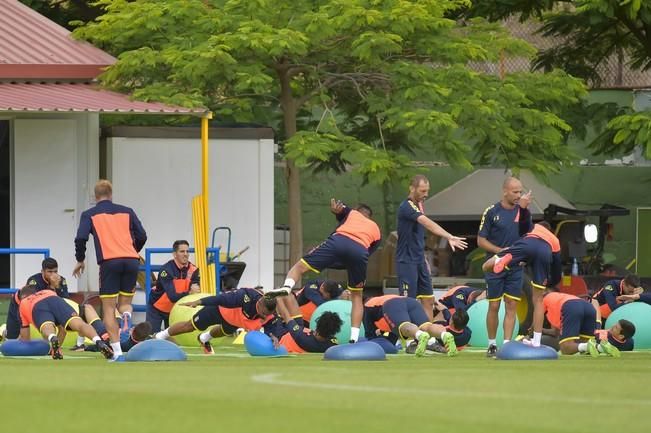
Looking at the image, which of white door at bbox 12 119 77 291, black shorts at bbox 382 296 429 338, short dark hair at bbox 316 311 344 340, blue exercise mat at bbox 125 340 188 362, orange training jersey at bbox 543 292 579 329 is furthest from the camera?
white door at bbox 12 119 77 291

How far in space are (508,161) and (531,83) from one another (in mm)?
1575

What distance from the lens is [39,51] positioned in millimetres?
27594

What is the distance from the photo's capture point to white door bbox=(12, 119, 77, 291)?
2628cm

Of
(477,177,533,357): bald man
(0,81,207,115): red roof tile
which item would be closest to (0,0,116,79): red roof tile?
(0,81,207,115): red roof tile

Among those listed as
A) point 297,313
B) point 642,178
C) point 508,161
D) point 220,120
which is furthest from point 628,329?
point 642,178

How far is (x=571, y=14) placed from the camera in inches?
1219

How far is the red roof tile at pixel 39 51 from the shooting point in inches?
1062

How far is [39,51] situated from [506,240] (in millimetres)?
11394

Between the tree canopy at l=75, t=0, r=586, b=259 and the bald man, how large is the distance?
7489 millimetres

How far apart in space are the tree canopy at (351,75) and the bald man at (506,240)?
7.49 metres

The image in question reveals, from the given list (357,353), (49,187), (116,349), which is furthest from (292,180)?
(357,353)

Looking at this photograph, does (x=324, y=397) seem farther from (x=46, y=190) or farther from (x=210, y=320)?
(x=46, y=190)

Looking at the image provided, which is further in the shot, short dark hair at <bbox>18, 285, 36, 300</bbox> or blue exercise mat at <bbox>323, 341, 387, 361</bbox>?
short dark hair at <bbox>18, 285, 36, 300</bbox>

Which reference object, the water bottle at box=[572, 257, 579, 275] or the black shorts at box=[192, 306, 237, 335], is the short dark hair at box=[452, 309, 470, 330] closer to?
the black shorts at box=[192, 306, 237, 335]
